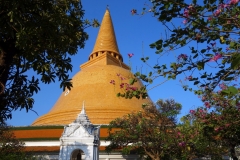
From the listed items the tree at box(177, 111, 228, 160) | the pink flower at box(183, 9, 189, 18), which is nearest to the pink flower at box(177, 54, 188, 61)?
the pink flower at box(183, 9, 189, 18)

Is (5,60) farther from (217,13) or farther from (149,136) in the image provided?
(149,136)

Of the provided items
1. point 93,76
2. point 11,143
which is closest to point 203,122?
point 11,143

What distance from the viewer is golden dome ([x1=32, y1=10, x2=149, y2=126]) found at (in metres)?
20.2

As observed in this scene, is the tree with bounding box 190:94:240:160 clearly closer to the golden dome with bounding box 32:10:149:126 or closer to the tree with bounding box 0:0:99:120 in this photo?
the tree with bounding box 0:0:99:120

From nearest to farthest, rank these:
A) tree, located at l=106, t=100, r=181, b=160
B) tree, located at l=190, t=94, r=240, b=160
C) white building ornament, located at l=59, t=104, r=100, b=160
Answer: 1. tree, located at l=190, t=94, r=240, b=160
2. white building ornament, located at l=59, t=104, r=100, b=160
3. tree, located at l=106, t=100, r=181, b=160

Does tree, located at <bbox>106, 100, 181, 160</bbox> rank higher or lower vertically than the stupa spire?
lower

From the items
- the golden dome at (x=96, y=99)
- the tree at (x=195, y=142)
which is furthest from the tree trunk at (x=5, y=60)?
the golden dome at (x=96, y=99)

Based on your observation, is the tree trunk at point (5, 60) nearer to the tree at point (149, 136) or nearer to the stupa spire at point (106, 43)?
the tree at point (149, 136)

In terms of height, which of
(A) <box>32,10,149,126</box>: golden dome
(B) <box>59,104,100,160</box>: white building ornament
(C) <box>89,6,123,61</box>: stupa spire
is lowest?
(B) <box>59,104,100,160</box>: white building ornament

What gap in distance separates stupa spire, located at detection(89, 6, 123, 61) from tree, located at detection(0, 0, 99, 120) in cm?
2261

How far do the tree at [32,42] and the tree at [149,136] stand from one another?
8.57 metres

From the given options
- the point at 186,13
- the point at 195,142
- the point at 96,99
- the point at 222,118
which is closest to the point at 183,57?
the point at 186,13

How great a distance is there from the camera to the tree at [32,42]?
4.62 metres

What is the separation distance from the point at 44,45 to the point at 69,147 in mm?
8793
